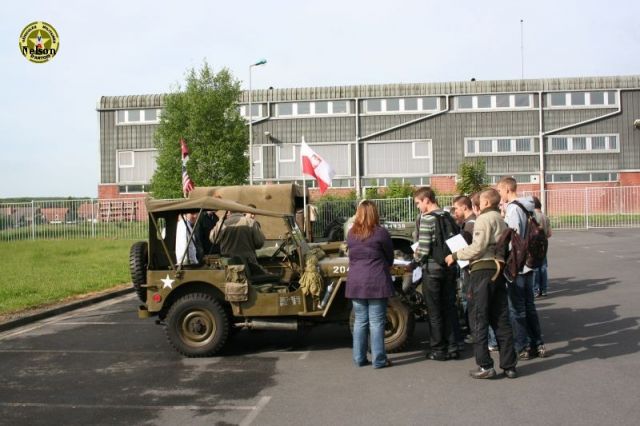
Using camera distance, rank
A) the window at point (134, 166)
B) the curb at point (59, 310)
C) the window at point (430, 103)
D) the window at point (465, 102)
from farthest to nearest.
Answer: the window at point (134, 166), the window at point (430, 103), the window at point (465, 102), the curb at point (59, 310)

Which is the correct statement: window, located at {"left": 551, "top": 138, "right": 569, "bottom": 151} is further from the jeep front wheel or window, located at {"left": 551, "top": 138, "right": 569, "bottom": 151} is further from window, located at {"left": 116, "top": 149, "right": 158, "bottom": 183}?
the jeep front wheel

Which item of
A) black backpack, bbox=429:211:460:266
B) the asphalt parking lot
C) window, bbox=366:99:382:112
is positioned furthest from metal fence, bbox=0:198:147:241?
black backpack, bbox=429:211:460:266

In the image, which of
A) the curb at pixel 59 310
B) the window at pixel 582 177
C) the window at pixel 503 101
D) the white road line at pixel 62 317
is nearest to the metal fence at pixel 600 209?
the window at pixel 582 177

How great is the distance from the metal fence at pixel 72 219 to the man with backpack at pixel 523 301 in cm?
2365

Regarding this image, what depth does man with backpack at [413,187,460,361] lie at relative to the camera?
6.63m

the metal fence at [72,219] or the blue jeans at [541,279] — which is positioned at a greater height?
the metal fence at [72,219]

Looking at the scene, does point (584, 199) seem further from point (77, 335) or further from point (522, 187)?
point (77, 335)

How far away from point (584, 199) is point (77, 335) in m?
27.9

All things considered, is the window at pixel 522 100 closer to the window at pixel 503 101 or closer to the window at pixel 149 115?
the window at pixel 503 101

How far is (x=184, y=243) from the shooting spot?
25.6 ft

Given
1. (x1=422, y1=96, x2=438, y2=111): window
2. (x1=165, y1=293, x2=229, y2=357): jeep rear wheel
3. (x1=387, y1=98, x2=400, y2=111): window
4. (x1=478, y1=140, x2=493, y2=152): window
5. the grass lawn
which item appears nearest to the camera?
(x1=165, y1=293, x2=229, y2=357): jeep rear wheel

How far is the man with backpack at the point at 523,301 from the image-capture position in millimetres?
6594

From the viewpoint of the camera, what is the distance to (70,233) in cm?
2956

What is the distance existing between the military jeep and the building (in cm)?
3516
